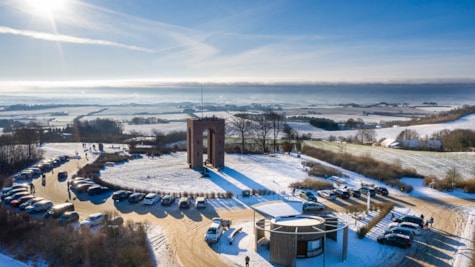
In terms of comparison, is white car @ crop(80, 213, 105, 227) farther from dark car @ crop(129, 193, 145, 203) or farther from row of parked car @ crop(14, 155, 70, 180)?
row of parked car @ crop(14, 155, 70, 180)

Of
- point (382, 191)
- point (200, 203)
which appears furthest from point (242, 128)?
point (200, 203)

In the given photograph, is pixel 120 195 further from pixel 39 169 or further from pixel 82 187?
pixel 39 169

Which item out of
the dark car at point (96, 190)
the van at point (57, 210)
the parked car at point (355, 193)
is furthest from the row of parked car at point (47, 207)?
the parked car at point (355, 193)

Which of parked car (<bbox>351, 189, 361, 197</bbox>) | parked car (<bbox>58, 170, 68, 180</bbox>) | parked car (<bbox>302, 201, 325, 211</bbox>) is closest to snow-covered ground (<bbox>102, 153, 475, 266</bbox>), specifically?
parked car (<bbox>302, 201, 325, 211</bbox>)

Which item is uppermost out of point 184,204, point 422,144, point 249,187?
point 184,204

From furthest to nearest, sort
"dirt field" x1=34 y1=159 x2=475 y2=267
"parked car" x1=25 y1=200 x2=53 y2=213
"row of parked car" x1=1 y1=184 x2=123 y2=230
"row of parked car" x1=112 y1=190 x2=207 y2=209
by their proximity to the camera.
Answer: "row of parked car" x1=112 y1=190 x2=207 y2=209 → "parked car" x1=25 y1=200 x2=53 y2=213 → "row of parked car" x1=1 y1=184 x2=123 y2=230 → "dirt field" x1=34 y1=159 x2=475 y2=267
